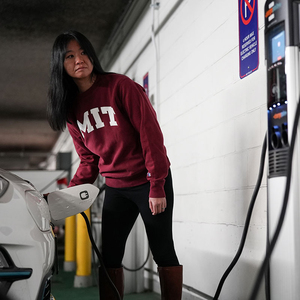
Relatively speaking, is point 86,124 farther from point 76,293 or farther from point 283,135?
point 76,293

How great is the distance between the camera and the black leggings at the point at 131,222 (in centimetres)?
188

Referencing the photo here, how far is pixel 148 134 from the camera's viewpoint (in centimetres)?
182

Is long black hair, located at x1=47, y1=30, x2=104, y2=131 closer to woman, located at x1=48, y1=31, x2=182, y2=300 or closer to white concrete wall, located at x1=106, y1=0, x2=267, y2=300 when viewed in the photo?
woman, located at x1=48, y1=31, x2=182, y2=300

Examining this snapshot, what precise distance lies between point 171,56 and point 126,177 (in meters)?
1.59

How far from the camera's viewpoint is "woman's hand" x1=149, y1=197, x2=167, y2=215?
1804 mm

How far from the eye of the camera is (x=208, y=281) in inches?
100

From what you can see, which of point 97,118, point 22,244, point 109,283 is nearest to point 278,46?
point 97,118

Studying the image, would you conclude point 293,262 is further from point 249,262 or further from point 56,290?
point 56,290

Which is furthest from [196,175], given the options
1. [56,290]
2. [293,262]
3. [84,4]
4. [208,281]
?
[84,4]

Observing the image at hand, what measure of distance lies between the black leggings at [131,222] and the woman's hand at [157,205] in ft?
0.16

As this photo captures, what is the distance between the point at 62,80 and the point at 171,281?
1006 millimetres

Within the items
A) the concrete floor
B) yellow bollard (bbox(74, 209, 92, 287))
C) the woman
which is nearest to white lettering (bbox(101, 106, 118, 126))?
the woman

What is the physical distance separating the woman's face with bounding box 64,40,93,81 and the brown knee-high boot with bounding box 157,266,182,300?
921 mm

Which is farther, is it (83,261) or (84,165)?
(83,261)
